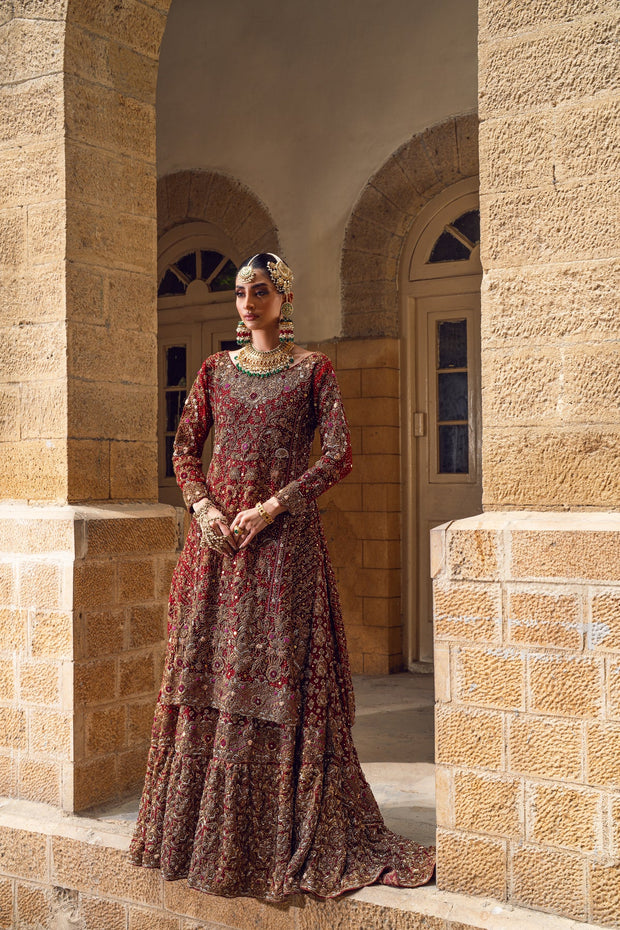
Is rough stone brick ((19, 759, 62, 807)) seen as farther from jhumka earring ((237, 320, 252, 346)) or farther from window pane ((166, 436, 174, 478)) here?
window pane ((166, 436, 174, 478))

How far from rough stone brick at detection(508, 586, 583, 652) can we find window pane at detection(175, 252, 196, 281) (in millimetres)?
5086

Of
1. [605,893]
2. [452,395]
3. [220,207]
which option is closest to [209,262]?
[220,207]

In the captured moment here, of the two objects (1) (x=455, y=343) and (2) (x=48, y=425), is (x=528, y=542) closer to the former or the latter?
(2) (x=48, y=425)

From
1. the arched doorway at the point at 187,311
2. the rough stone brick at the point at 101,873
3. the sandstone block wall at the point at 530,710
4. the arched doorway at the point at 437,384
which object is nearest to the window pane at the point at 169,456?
the arched doorway at the point at 187,311

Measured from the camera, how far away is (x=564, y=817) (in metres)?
2.44

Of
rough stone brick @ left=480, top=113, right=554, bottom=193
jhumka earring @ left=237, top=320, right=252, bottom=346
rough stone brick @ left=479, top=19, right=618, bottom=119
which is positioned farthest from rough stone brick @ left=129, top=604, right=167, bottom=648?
rough stone brick @ left=479, top=19, right=618, bottom=119

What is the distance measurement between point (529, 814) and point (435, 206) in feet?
14.0

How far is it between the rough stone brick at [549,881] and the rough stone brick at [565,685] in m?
0.35

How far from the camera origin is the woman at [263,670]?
2.74 meters

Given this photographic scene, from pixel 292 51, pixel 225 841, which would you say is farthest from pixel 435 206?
pixel 225 841

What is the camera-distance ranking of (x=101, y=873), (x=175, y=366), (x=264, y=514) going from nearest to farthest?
1. (x=264, y=514)
2. (x=101, y=873)
3. (x=175, y=366)

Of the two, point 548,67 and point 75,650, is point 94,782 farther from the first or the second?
point 548,67

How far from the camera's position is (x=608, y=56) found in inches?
97.4

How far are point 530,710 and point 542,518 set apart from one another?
0.48 m
